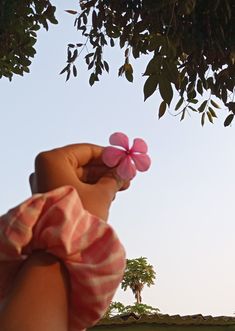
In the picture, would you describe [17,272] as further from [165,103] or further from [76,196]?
[165,103]

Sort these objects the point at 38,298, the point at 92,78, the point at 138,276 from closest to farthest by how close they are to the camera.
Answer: the point at 38,298 → the point at 92,78 → the point at 138,276

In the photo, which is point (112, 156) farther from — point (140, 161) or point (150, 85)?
point (150, 85)

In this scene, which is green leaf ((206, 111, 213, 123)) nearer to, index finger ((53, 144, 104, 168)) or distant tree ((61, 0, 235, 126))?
distant tree ((61, 0, 235, 126))

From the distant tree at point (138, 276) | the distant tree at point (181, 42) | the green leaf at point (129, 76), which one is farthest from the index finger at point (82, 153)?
the distant tree at point (138, 276)

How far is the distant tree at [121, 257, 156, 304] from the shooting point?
25469 millimetres

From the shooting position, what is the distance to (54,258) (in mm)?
896

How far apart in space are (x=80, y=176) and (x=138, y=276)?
2544 centimetres

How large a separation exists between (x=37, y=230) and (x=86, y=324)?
16 cm

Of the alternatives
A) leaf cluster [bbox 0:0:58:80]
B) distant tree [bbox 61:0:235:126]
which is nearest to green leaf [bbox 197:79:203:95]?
distant tree [bbox 61:0:235:126]

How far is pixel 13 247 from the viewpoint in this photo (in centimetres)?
88

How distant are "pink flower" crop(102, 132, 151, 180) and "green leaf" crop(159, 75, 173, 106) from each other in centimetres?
159

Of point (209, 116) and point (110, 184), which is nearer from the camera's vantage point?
point (110, 184)

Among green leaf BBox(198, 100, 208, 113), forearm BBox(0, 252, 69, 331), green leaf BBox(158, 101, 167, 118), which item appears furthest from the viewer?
green leaf BBox(198, 100, 208, 113)

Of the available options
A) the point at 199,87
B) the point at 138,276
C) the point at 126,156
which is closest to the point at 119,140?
the point at 126,156
